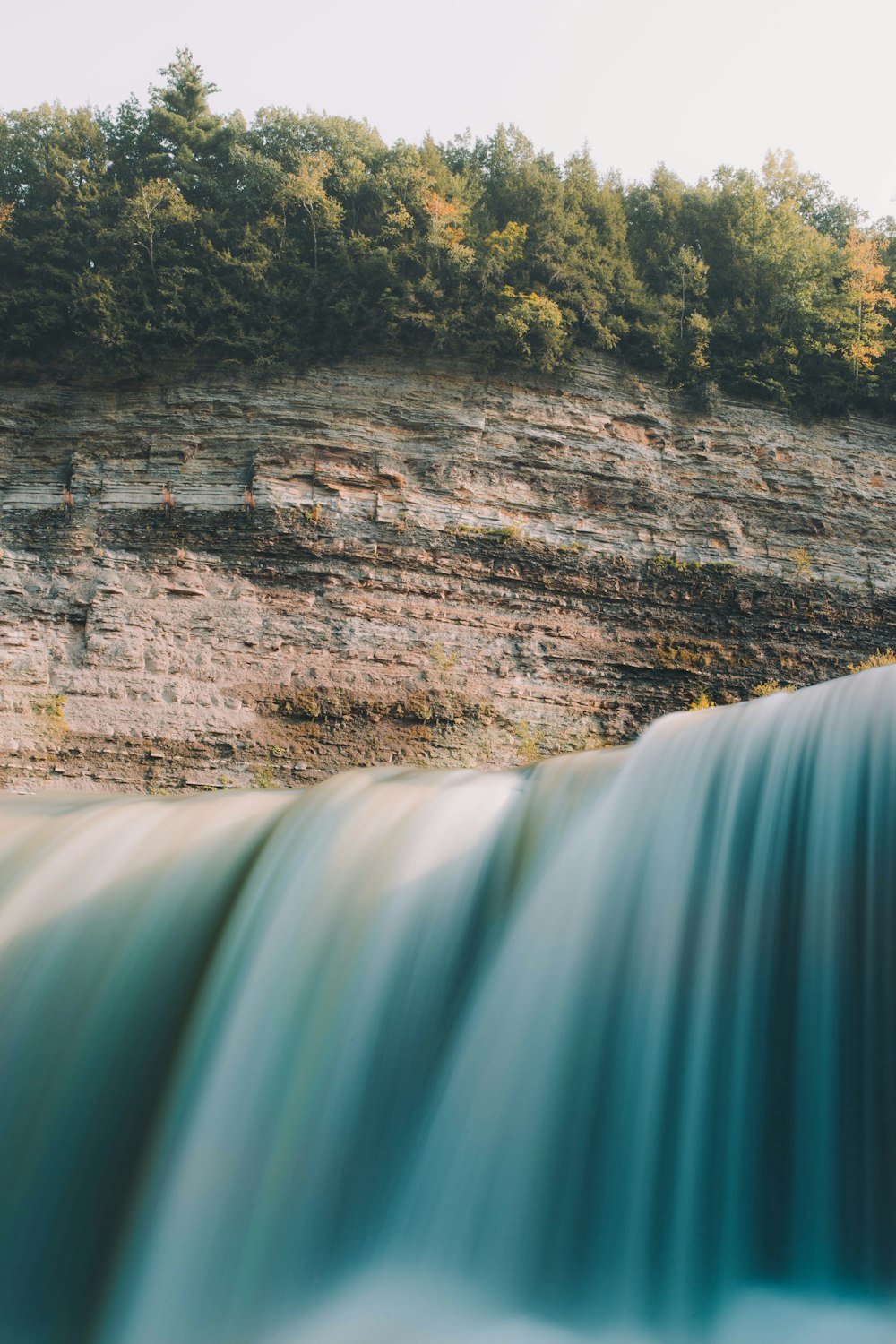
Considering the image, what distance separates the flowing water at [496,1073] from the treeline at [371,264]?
30.4 feet

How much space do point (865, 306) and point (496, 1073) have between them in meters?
13.9

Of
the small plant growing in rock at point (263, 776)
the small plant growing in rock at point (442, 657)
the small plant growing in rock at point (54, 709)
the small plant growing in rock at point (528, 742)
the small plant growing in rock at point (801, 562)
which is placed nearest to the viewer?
the small plant growing in rock at point (54, 709)

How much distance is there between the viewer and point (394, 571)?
10.8 meters

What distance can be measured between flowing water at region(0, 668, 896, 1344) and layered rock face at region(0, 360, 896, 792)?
560 centimetres

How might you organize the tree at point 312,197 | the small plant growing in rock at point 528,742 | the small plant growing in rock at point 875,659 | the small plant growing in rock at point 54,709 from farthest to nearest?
1. the tree at point 312,197
2. the small plant growing in rock at point 875,659
3. the small plant growing in rock at point 528,742
4. the small plant growing in rock at point 54,709

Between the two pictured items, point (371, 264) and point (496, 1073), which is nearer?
point (496, 1073)

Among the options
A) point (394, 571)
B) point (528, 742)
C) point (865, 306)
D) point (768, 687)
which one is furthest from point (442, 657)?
point (865, 306)

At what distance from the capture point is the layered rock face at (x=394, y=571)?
10.0 meters

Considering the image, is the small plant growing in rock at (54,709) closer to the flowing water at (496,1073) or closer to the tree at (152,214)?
the flowing water at (496,1073)

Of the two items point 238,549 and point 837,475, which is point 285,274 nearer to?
point 238,549

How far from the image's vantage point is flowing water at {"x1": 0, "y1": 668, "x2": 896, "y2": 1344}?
2.79 m

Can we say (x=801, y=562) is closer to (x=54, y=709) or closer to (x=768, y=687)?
(x=768, y=687)

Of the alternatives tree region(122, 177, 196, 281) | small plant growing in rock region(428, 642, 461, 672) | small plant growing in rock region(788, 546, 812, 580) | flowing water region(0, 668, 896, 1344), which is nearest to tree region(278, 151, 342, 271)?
tree region(122, 177, 196, 281)

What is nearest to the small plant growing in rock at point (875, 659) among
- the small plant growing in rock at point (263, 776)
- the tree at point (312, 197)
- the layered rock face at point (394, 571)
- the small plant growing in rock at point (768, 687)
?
the layered rock face at point (394, 571)
